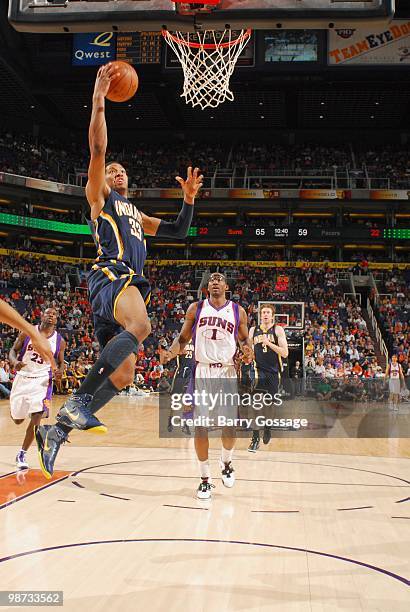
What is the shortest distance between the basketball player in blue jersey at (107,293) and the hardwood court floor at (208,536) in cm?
89

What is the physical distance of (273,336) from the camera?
10305 mm

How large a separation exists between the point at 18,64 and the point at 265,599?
1144 inches

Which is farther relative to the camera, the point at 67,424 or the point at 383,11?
the point at 383,11

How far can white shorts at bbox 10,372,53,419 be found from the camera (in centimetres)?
773

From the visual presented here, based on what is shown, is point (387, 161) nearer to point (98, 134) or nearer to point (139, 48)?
point (139, 48)

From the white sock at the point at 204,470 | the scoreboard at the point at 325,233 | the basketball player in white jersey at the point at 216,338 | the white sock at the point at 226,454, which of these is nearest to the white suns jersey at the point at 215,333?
the basketball player in white jersey at the point at 216,338

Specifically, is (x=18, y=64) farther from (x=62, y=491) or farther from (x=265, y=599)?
(x=265, y=599)

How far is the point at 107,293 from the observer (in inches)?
160

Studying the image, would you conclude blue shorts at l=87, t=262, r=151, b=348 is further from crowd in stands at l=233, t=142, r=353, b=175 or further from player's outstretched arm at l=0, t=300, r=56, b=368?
crowd in stands at l=233, t=142, r=353, b=175

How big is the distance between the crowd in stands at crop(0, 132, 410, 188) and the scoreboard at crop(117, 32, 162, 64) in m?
9.00

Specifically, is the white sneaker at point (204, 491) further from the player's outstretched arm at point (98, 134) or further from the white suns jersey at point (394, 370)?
the white suns jersey at point (394, 370)

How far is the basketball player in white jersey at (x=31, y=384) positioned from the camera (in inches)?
301

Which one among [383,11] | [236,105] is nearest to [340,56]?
[236,105]

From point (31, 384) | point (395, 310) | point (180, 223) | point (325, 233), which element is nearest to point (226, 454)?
point (31, 384)
